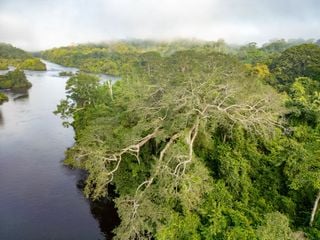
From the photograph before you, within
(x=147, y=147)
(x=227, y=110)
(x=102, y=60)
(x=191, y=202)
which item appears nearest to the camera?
(x=191, y=202)

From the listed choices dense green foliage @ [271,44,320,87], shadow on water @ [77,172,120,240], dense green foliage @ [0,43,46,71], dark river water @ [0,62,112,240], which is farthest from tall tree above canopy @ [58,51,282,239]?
dense green foliage @ [0,43,46,71]

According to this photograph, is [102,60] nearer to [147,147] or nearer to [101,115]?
[101,115]

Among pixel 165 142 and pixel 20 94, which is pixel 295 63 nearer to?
pixel 165 142

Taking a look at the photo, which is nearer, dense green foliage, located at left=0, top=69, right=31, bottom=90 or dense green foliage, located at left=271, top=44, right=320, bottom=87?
dense green foliage, located at left=271, top=44, right=320, bottom=87

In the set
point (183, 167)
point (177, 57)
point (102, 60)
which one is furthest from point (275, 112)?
point (102, 60)

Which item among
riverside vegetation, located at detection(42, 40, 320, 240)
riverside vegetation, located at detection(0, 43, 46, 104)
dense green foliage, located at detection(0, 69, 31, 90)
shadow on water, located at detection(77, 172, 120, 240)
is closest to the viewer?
riverside vegetation, located at detection(42, 40, 320, 240)

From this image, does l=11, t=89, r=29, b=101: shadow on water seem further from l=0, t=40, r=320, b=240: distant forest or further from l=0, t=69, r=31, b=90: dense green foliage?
l=0, t=40, r=320, b=240: distant forest

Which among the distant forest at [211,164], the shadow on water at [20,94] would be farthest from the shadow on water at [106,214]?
the shadow on water at [20,94]
